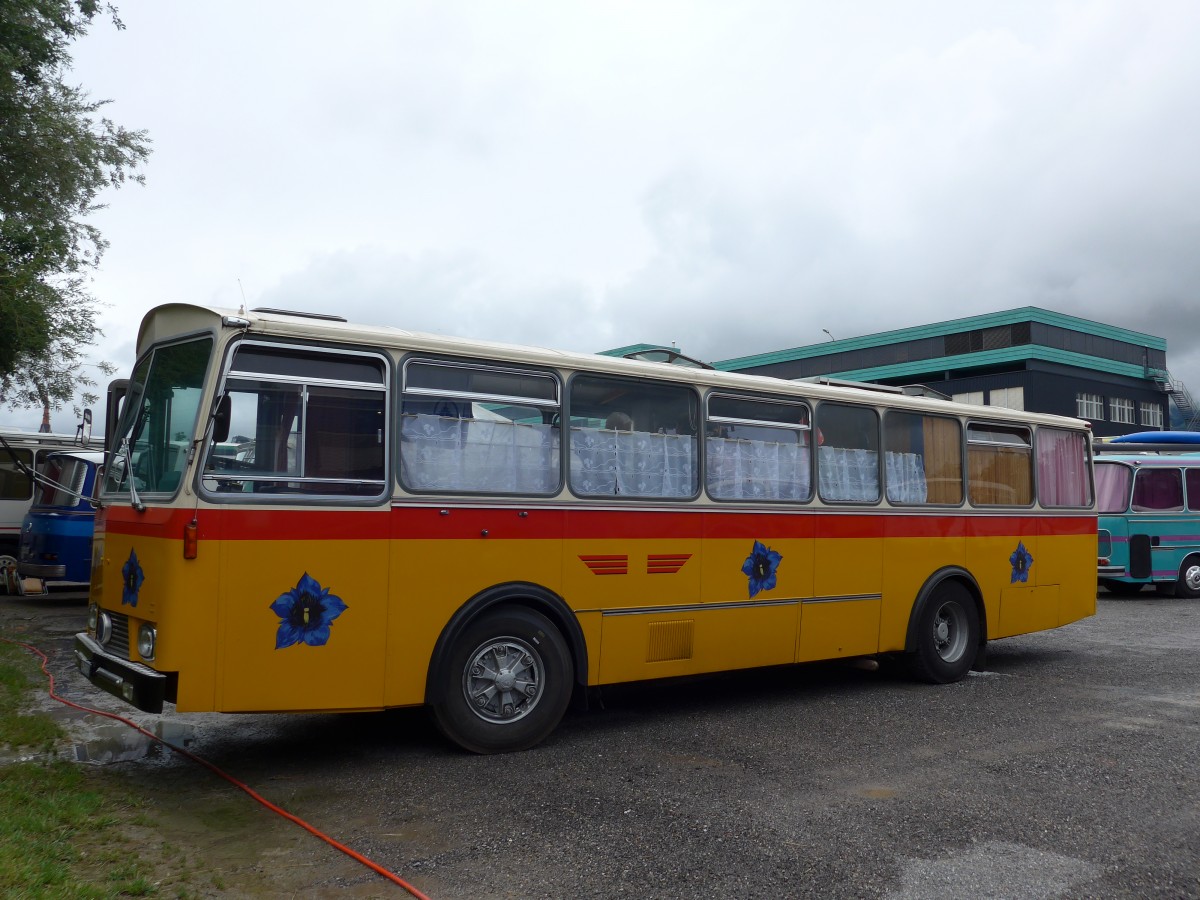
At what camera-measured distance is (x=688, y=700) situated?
354 inches

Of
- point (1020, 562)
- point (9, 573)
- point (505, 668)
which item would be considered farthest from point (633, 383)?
point (9, 573)

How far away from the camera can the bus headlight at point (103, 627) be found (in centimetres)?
656

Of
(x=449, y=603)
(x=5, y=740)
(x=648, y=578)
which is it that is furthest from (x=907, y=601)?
(x=5, y=740)

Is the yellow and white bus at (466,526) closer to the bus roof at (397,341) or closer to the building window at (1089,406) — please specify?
the bus roof at (397,341)

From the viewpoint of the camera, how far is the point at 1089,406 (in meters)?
59.6

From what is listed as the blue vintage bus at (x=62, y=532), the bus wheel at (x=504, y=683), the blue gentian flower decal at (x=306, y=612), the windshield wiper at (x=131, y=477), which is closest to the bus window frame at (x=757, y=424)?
the bus wheel at (x=504, y=683)

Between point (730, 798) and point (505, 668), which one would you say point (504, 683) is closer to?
point (505, 668)

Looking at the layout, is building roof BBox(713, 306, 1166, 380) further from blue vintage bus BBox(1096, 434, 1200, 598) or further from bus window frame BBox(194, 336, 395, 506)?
bus window frame BBox(194, 336, 395, 506)

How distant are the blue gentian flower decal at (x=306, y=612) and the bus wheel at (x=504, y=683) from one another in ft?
2.83

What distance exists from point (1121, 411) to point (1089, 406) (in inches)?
150

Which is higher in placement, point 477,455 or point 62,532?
point 477,455

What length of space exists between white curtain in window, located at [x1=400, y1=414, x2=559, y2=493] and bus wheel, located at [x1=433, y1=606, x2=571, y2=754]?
916mm

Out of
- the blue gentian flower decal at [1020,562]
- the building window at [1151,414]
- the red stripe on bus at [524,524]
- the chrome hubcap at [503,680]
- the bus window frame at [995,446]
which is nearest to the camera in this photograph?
the red stripe on bus at [524,524]

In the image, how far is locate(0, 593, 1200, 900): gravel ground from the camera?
4730 millimetres
